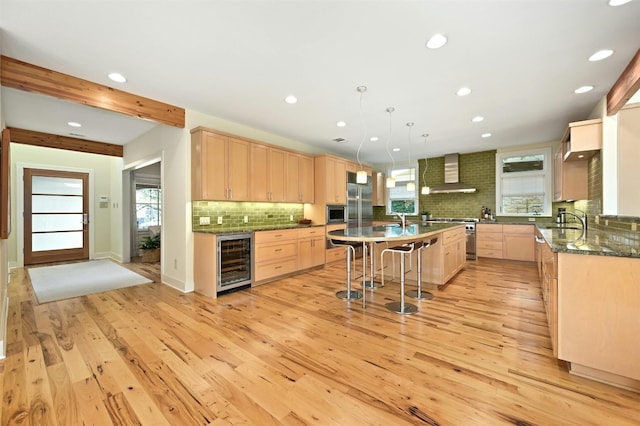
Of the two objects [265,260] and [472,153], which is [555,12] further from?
[472,153]

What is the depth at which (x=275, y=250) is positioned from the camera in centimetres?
446

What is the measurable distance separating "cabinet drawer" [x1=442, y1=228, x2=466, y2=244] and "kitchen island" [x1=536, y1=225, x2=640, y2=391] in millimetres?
2080

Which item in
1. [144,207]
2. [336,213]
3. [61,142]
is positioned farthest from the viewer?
[144,207]

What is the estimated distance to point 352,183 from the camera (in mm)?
6457

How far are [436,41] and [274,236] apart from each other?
11.1ft

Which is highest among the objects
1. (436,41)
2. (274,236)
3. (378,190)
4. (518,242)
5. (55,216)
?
(436,41)

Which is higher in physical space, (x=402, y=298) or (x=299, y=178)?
(x=299, y=178)

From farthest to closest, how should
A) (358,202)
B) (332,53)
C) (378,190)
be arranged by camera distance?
(378,190) < (358,202) < (332,53)

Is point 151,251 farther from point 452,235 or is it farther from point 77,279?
point 452,235

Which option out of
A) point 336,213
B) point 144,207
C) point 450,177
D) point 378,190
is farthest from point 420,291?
point 144,207

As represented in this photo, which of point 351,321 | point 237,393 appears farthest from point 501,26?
point 237,393

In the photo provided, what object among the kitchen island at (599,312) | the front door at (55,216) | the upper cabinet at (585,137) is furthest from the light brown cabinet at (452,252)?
the front door at (55,216)

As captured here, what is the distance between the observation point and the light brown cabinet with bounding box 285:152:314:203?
206 inches

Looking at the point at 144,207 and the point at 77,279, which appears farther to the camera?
the point at 144,207
